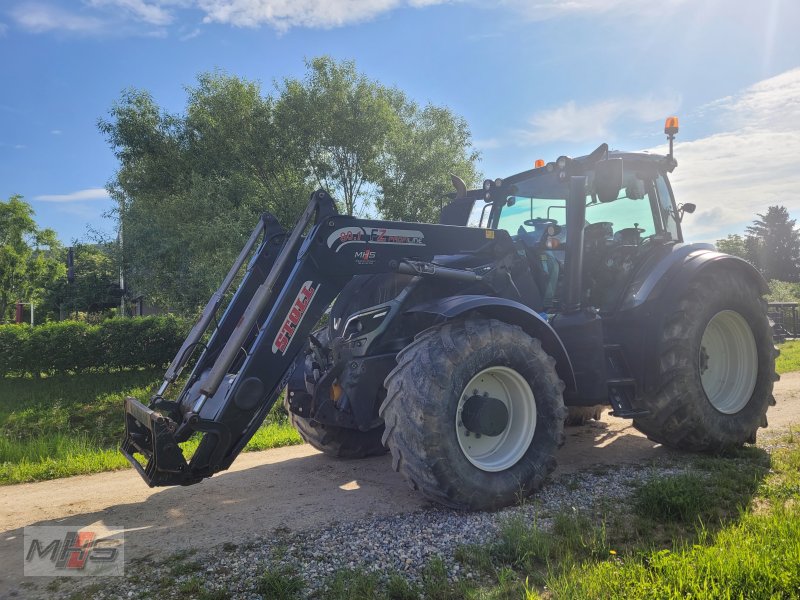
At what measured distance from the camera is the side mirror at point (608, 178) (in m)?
5.36

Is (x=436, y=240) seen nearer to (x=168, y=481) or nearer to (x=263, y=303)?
(x=263, y=303)

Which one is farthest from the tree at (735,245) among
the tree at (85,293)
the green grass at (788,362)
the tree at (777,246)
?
the tree at (85,293)

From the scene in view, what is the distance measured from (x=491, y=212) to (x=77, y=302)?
124 ft

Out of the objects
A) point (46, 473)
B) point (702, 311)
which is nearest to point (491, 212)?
point (702, 311)

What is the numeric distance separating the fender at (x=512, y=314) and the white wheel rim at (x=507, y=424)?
457 mm

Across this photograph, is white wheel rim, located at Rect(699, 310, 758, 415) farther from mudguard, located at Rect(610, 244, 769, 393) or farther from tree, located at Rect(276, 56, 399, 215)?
tree, located at Rect(276, 56, 399, 215)

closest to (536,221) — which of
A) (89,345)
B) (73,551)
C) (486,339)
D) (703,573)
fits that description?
(486,339)

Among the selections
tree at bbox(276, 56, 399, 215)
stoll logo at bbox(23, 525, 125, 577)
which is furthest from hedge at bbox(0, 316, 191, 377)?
stoll logo at bbox(23, 525, 125, 577)

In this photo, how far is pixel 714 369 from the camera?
6258mm

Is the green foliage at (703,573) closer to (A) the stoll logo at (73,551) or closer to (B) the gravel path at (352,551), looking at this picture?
(B) the gravel path at (352,551)

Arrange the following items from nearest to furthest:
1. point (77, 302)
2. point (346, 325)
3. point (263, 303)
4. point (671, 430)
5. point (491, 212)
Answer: point (263, 303)
point (346, 325)
point (671, 430)
point (491, 212)
point (77, 302)

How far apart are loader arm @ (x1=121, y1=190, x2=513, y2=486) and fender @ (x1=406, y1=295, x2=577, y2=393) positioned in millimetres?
358

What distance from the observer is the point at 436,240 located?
522 cm

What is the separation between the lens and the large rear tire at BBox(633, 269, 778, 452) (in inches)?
212
